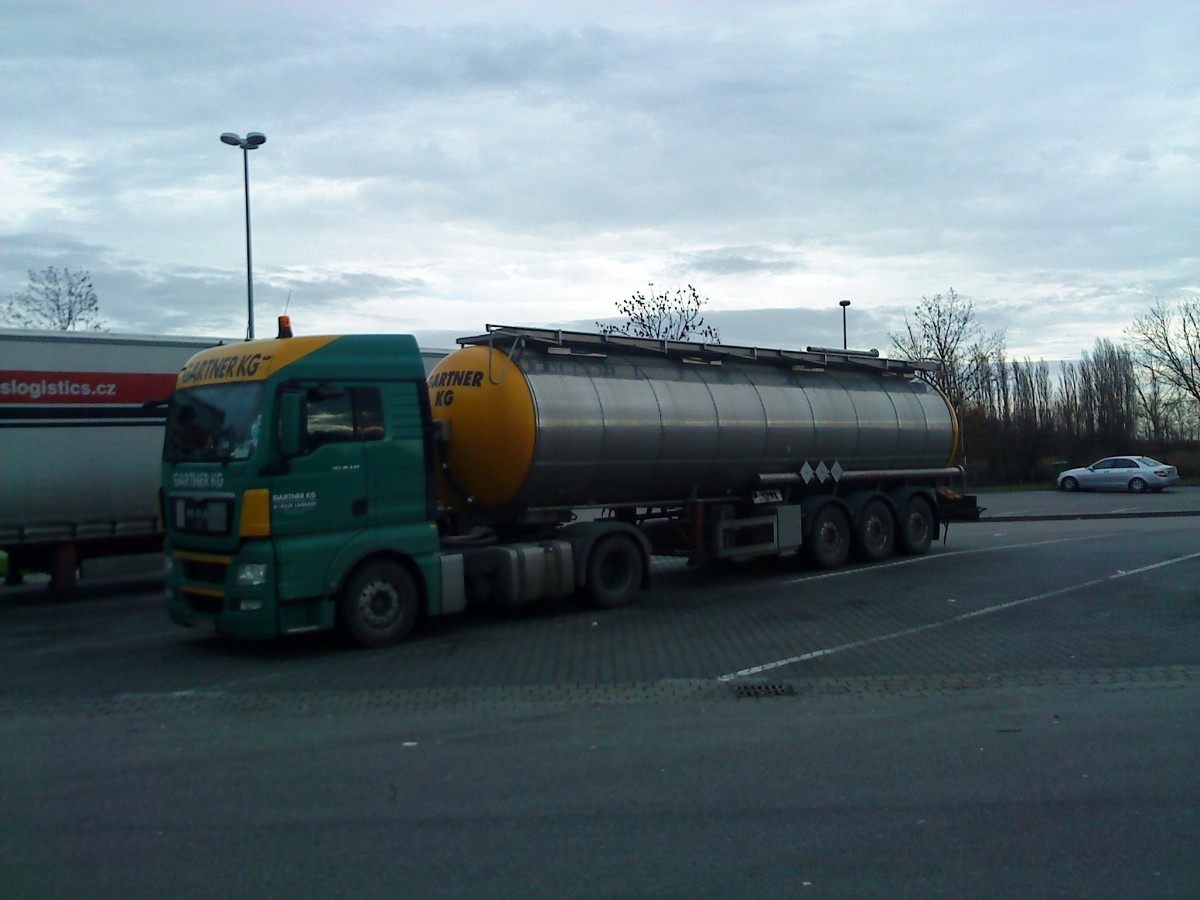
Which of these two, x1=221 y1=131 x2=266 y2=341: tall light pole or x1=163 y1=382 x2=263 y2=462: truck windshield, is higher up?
x1=221 y1=131 x2=266 y2=341: tall light pole

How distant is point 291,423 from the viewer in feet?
33.8

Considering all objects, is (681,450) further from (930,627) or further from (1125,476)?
(1125,476)

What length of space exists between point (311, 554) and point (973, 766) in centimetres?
645

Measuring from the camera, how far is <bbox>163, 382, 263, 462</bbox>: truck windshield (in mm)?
10438

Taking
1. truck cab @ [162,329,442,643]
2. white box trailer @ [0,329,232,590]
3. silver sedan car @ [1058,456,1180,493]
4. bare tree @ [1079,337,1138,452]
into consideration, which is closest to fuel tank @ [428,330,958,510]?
truck cab @ [162,329,442,643]

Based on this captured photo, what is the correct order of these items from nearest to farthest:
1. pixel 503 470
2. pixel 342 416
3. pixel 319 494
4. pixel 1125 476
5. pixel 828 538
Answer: pixel 319 494 < pixel 342 416 < pixel 503 470 < pixel 828 538 < pixel 1125 476

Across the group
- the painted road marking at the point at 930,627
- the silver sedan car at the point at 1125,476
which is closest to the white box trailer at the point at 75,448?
the painted road marking at the point at 930,627

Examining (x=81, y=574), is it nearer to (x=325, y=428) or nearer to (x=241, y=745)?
(x=325, y=428)

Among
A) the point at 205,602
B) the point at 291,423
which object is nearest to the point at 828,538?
the point at 291,423

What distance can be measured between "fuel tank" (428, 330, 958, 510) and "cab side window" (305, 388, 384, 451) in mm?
1830

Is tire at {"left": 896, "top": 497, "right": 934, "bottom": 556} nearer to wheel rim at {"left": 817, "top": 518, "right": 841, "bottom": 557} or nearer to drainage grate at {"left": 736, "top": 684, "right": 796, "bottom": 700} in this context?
wheel rim at {"left": 817, "top": 518, "right": 841, "bottom": 557}

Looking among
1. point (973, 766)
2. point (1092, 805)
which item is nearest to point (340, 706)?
point (973, 766)

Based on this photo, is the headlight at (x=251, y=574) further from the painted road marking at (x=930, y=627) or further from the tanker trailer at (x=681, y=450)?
the painted road marking at (x=930, y=627)

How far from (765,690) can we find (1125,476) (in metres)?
40.5
